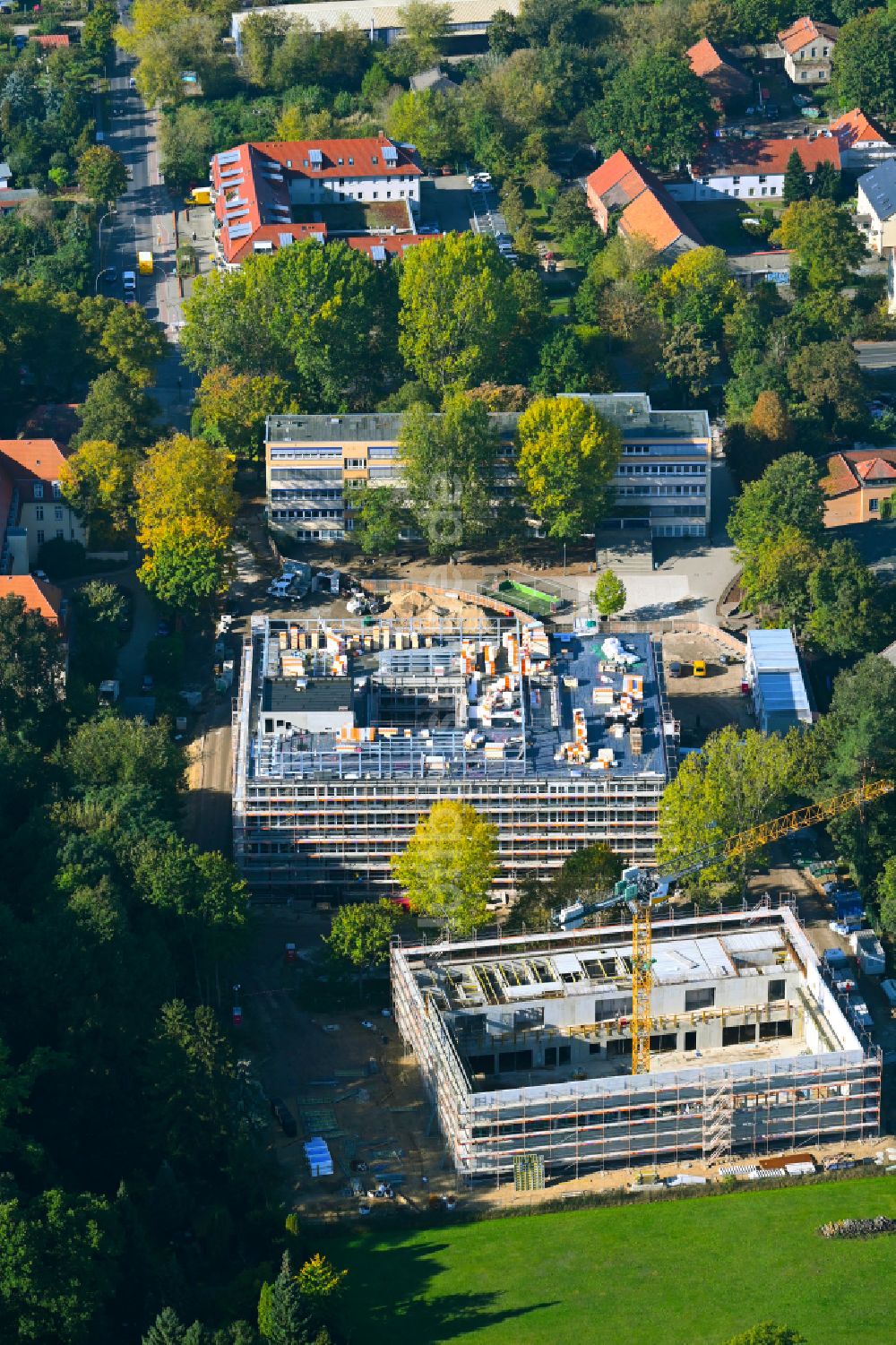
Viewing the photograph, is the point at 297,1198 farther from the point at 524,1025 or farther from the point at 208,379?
the point at 208,379

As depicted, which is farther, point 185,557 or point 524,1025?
point 185,557

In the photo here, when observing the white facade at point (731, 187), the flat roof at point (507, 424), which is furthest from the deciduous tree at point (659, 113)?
the flat roof at point (507, 424)

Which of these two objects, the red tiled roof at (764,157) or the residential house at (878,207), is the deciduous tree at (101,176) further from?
the residential house at (878,207)

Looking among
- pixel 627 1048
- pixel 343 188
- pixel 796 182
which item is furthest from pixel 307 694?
pixel 796 182

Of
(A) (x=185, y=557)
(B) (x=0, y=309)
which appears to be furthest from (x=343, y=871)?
(B) (x=0, y=309)

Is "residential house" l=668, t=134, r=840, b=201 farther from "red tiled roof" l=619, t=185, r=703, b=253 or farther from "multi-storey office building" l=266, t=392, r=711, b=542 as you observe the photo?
"multi-storey office building" l=266, t=392, r=711, b=542

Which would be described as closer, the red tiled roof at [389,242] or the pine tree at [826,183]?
the red tiled roof at [389,242]
